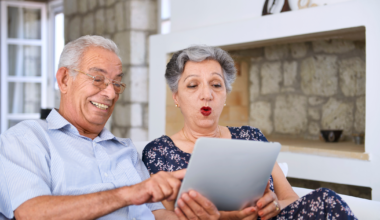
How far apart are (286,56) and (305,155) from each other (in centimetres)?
126

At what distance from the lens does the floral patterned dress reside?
1240 mm

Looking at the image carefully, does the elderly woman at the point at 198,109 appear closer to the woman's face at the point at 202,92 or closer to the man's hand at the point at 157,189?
the woman's face at the point at 202,92

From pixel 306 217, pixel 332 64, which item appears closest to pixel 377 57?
pixel 332 64

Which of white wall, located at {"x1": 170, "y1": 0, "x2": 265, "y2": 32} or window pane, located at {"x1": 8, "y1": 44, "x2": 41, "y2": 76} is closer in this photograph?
white wall, located at {"x1": 170, "y1": 0, "x2": 265, "y2": 32}

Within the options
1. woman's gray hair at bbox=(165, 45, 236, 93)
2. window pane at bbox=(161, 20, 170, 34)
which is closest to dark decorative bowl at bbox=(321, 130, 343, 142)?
woman's gray hair at bbox=(165, 45, 236, 93)

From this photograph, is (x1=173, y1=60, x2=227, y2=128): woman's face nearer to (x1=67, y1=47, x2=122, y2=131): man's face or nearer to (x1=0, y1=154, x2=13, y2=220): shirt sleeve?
(x1=67, y1=47, x2=122, y2=131): man's face

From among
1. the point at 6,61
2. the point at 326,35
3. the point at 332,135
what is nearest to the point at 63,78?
the point at 326,35

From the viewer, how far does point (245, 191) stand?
3.90 feet

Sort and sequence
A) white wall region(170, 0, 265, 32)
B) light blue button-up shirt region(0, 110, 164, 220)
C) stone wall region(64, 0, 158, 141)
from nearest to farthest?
light blue button-up shirt region(0, 110, 164, 220)
white wall region(170, 0, 265, 32)
stone wall region(64, 0, 158, 141)

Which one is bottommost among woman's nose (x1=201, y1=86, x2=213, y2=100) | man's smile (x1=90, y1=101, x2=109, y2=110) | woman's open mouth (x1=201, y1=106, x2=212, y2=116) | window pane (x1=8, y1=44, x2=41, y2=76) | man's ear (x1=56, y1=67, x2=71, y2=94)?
woman's open mouth (x1=201, y1=106, x2=212, y2=116)

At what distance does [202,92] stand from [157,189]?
679mm

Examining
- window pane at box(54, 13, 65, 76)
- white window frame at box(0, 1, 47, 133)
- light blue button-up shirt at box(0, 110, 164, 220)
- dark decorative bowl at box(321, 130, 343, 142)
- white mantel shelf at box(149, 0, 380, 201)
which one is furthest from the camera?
window pane at box(54, 13, 65, 76)

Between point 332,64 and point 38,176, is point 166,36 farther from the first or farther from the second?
point 38,176

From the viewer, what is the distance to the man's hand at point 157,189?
1.09 meters
